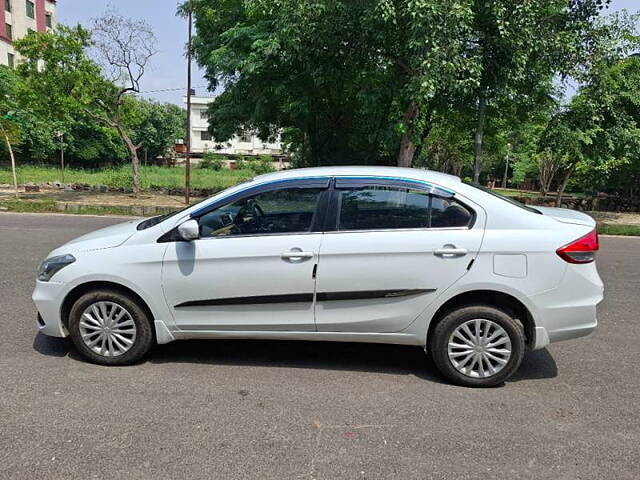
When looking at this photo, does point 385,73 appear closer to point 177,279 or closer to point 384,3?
point 384,3

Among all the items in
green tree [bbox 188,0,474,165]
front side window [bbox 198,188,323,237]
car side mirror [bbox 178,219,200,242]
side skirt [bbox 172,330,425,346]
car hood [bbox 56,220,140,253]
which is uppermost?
green tree [bbox 188,0,474,165]

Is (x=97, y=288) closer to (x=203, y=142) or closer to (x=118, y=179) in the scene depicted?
(x=118, y=179)

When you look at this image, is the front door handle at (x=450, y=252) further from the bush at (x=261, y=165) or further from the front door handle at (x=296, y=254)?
the bush at (x=261, y=165)

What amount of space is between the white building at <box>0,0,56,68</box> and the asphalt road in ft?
162

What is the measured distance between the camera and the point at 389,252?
12.3 ft

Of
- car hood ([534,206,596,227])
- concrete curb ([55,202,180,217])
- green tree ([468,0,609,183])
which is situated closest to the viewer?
car hood ([534,206,596,227])

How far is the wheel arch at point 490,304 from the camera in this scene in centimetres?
379

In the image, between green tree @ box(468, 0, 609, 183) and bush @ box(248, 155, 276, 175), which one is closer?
green tree @ box(468, 0, 609, 183)

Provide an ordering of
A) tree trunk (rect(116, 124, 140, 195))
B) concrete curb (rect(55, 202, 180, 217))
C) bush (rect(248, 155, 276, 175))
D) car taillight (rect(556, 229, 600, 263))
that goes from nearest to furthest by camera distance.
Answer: car taillight (rect(556, 229, 600, 263)), concrete curb (rect(55, 202, 180, 217)), tree trunk (rect(116, 124, 140, 195)), bush (rect(248, 155, 276, 175))

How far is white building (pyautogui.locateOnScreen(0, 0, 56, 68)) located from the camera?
45938mm

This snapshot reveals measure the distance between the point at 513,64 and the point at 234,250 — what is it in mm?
10571

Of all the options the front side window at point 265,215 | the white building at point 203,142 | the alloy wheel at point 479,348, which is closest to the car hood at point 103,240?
the front side window at point 265,215

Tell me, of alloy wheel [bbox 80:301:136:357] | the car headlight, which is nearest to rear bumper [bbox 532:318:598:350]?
alloy wheel [bbox 80:301:136:357]

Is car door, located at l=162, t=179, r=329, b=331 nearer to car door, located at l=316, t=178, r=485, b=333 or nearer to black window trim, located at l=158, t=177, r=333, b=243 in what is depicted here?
black window trim, located at l=158, t=177, r=333, b=243
